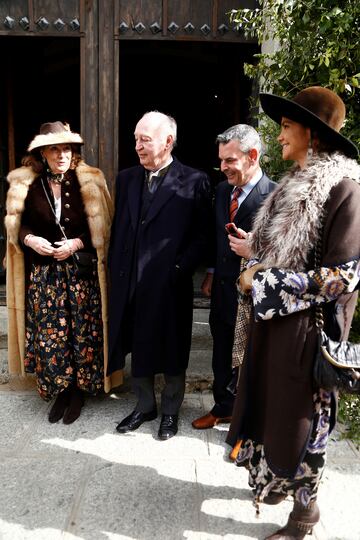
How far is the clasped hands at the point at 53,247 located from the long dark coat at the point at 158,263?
247mm

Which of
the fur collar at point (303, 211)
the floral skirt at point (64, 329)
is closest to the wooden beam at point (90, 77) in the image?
the floral skirt at point (64, 329)

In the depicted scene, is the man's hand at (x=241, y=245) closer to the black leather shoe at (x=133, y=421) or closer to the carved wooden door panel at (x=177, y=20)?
the black leather shoe at (x=133, y=421)

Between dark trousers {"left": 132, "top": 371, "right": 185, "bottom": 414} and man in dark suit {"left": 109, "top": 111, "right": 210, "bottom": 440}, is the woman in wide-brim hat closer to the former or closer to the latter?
man in dark suit {"left": 109, "top": 111, "right": 210, "bottom": 440}

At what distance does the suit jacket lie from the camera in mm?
2850

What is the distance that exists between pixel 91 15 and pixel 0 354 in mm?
2792

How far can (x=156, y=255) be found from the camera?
3037 millimetres

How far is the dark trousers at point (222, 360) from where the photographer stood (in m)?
3.09

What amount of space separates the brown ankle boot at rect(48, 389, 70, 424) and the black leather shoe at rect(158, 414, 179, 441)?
687 mm

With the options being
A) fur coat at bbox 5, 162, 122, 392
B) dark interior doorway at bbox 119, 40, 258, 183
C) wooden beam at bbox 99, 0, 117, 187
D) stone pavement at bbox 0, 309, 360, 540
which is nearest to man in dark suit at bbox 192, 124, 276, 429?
stone pavement at bbox 0, 309, 360, 540

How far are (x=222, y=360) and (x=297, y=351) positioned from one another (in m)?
1.18

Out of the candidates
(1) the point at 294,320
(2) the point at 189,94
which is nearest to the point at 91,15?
(1) the point at 294,320

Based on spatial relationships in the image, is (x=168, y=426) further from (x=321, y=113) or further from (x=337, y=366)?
(x=321, y=113)

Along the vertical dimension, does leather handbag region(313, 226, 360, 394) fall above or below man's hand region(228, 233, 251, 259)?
below

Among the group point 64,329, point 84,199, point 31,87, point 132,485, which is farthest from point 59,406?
point 31,87
